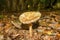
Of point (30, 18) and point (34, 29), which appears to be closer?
point (30, 18)

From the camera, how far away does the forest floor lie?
2.49 metres

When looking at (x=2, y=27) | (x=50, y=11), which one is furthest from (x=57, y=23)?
(x=2, y=27)

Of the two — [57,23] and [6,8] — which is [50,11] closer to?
[57,23]

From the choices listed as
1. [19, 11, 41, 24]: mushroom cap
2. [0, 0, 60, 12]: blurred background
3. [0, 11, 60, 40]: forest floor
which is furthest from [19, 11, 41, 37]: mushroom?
[0, 0, 60, 12]: blurred background

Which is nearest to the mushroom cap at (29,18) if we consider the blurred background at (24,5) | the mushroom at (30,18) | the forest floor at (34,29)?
the mushroom at (30,18)

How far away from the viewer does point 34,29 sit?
8.55 ft

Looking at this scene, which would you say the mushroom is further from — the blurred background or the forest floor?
the blurred background

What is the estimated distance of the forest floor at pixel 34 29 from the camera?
98.1 inches

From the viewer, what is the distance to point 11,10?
3.17 meters

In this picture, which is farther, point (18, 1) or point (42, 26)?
point (18, 1)

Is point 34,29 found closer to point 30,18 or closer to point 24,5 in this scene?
point 30,18

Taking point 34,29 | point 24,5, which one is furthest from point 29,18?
point 24,5

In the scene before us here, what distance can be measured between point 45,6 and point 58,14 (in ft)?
0.98

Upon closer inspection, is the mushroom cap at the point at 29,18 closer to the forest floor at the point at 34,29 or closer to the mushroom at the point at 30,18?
the mushroom at the point at 30,18
